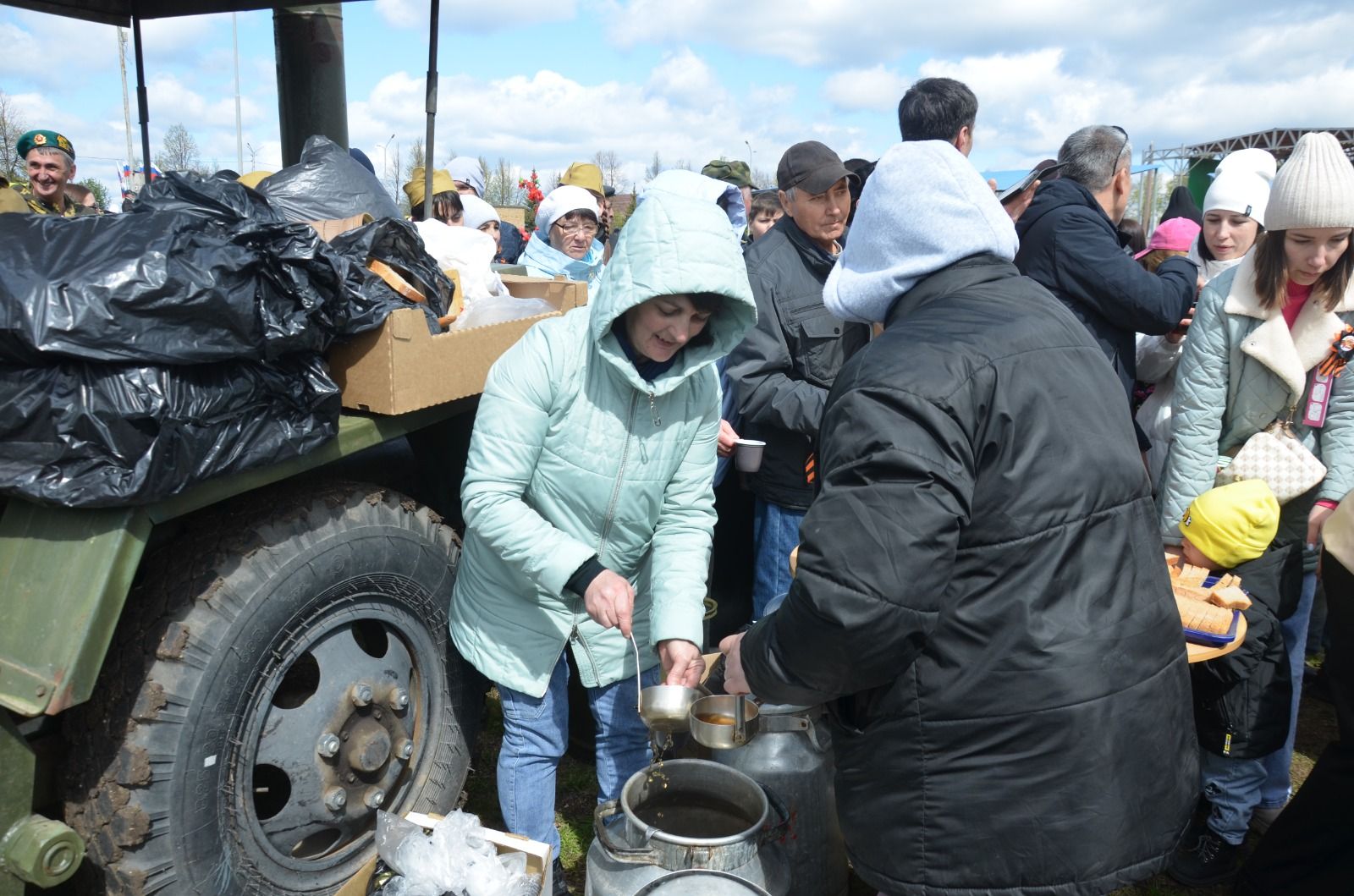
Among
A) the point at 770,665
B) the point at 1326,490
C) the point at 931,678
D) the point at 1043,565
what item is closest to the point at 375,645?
the point at 770,665

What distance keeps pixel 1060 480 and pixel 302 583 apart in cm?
163

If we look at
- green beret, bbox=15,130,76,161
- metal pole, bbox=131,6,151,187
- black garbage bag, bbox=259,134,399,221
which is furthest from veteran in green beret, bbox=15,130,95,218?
black garbage bag, bbox=259,134,399,221

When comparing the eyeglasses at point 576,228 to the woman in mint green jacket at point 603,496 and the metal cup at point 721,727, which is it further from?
the metal cup at point 721,727

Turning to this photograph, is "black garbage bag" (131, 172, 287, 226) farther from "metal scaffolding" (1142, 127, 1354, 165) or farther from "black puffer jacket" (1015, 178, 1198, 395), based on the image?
"metal scaffolding" (1142, 127, 1354, 165)

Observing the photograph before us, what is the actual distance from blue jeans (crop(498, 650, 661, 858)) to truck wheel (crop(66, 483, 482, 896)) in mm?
273

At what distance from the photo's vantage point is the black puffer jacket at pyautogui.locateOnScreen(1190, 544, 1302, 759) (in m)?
2.69

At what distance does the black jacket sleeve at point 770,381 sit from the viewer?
295 cm

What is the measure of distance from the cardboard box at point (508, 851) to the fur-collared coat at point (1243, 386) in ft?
6.97

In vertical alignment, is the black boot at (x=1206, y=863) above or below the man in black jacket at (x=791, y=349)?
below

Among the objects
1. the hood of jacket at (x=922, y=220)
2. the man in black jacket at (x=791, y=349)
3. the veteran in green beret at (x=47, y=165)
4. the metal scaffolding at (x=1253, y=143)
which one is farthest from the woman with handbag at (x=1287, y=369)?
the metal scaffolding at (x=1253, y=143)

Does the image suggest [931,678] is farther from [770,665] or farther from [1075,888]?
[1075,888]

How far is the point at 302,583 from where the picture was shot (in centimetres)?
213

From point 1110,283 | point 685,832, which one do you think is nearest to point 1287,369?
point 1110,283

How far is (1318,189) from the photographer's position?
2.67 m
